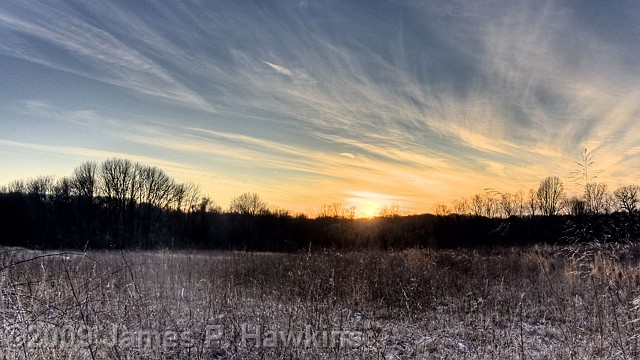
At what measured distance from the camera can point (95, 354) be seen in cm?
373

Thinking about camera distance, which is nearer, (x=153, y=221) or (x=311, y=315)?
(x=311, y=315)

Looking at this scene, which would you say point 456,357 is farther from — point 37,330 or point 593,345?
point 37,330

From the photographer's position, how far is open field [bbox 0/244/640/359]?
14.2ft

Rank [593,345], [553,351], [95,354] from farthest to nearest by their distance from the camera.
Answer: [553,351] → [593,345] → [95,354]

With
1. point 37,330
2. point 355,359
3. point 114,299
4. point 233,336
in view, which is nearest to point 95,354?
point 37,330

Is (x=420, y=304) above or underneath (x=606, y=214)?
underneath

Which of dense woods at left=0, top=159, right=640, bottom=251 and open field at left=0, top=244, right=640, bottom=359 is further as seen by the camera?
dense woods at left=0, top=159, right=640, bottom=251

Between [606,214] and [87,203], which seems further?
[87,203]

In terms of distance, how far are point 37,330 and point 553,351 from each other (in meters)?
5.95

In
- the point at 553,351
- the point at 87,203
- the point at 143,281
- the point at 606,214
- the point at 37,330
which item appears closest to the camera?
the point at 37,330

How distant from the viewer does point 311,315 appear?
543 centimetres

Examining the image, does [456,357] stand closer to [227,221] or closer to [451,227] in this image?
[451,227]

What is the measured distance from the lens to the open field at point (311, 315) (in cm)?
432

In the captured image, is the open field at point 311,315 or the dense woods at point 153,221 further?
the dense woods at point 153,221
